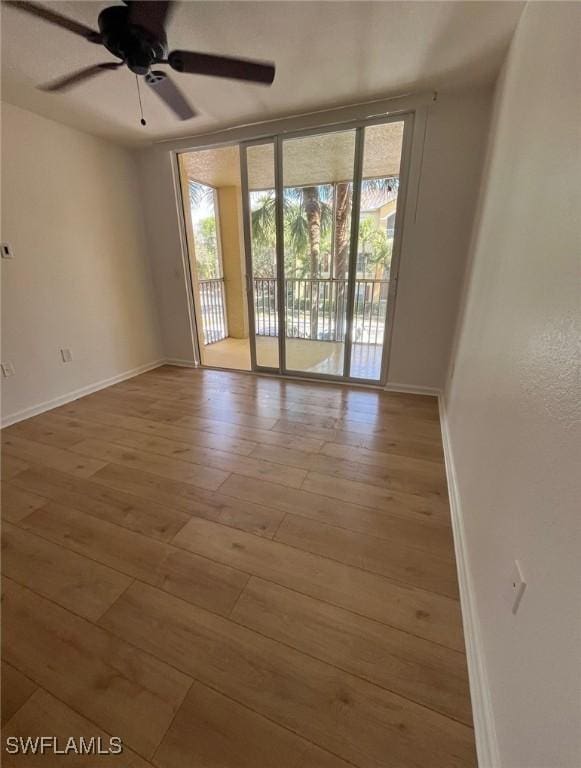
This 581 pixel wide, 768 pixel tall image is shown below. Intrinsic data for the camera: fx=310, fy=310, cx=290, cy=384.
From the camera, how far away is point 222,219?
5312mm

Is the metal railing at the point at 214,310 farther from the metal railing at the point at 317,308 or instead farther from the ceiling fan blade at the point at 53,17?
the ceiling fan blade at the point at 53,17

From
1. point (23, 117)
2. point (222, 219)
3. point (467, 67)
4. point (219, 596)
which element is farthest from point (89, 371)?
point (467, 67)

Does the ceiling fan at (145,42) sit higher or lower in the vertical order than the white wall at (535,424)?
higher

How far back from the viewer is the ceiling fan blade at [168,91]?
1.64m

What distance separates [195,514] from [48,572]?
63cm

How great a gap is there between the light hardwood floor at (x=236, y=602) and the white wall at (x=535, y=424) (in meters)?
0.24

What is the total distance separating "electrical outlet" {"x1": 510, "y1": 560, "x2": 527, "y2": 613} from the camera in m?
0.78

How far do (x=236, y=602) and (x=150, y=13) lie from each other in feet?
8.29

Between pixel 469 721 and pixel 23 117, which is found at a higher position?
pixel 23 117

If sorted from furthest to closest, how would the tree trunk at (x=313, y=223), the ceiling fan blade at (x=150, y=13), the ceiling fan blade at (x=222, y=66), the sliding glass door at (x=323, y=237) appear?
the tree trunk at (x=313, y=223) → the sliding glass door at (x=323, y=237) → the ceiling fan blade at (x=222, y=66) → the ceiling fan blade at (x=150, y=13)

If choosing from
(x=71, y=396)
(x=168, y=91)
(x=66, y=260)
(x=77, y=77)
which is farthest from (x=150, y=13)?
(x=71, y=396)

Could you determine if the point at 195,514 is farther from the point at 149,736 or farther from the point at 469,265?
the point at 469,265

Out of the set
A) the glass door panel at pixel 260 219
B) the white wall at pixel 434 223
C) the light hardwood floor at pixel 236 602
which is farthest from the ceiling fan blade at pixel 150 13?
the light hardwood floor at pixel 236 602

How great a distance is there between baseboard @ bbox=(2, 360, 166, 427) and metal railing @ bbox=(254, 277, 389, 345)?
1532 millimetres
